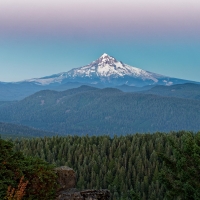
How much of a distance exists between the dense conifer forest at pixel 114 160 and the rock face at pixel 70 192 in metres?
87.5

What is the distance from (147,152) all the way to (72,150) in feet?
106

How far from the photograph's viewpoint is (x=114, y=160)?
133m

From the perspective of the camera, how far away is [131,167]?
129125 mm

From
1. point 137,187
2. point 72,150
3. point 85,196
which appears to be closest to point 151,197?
point 137,187

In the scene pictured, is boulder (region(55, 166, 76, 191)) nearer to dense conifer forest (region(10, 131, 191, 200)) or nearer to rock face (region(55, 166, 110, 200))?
rock face (region(55, 166, 110, 200))

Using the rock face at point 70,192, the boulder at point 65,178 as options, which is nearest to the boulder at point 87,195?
the rock face at point 70,192

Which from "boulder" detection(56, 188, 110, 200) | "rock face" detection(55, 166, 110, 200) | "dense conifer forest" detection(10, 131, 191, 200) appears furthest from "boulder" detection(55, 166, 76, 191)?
"dense conifer forest" detection(10, 131, 191, 200)

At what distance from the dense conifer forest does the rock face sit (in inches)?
3445

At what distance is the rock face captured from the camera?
21.6 m

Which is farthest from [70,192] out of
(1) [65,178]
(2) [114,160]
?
(2) [114,160]

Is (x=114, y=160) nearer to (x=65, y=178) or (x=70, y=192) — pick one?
(x=65, y=178)

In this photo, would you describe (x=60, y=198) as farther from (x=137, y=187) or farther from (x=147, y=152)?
(x=147, y=152)

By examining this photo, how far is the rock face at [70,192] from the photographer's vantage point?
21.6 meters

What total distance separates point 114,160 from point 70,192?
11190 centimetres
